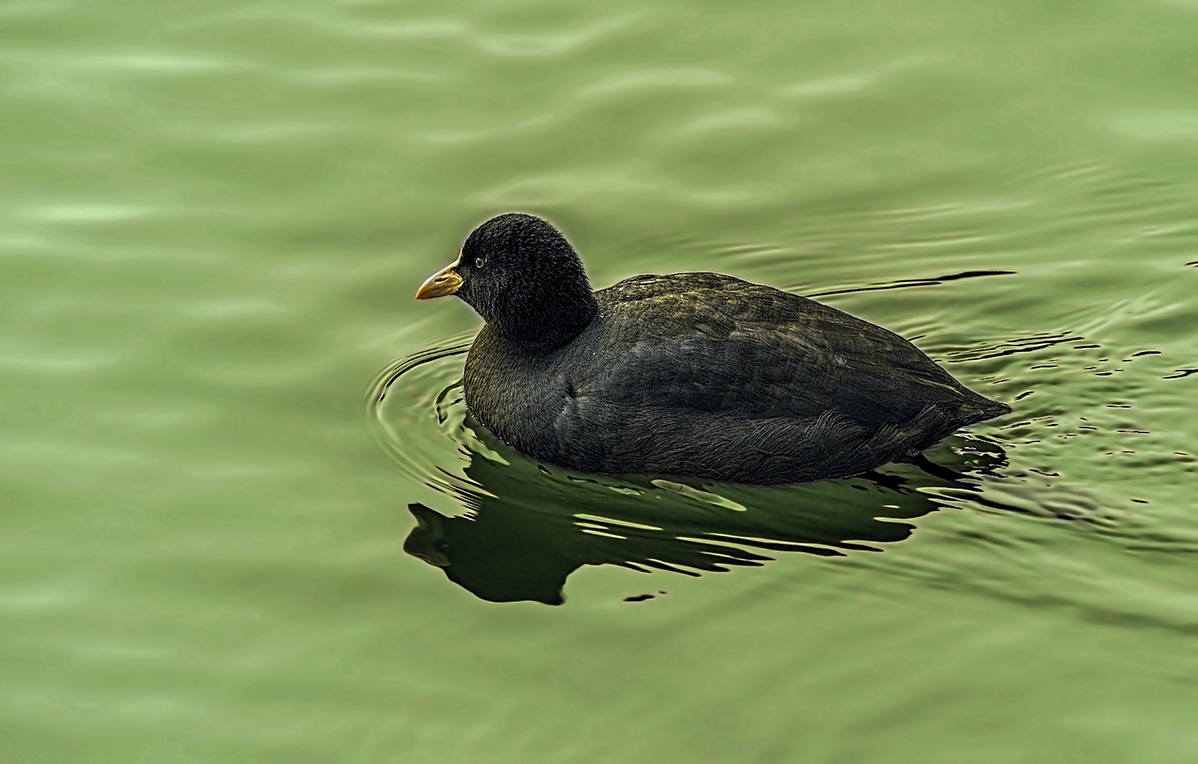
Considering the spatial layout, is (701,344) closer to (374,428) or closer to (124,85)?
(374,428)

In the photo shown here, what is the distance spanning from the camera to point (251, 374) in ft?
29.8

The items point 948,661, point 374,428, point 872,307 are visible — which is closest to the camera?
point 948,661

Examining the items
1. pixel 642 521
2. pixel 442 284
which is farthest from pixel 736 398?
pixel 442 284

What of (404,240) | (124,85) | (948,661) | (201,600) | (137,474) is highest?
(124,85)

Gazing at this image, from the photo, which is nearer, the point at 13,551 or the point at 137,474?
the point at 13,551

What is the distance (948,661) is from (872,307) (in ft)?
10.1

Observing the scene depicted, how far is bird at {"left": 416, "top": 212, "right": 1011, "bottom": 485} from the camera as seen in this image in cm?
814

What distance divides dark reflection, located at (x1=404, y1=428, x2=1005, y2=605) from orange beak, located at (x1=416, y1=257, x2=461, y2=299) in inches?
38.3

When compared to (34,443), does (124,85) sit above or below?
above

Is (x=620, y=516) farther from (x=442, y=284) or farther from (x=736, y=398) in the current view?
(x=442, y=284)

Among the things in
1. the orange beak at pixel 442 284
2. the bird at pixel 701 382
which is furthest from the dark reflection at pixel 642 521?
the orange beak at pixel 442 284

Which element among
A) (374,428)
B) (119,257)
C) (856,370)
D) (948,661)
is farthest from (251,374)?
(948,661)

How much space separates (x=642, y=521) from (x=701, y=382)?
0.75 m

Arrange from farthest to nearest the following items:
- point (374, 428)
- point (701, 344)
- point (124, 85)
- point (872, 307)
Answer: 1. point (124, 85)
2. point (872, 307)
3. point (374, 428)
4. point (701, 344)
